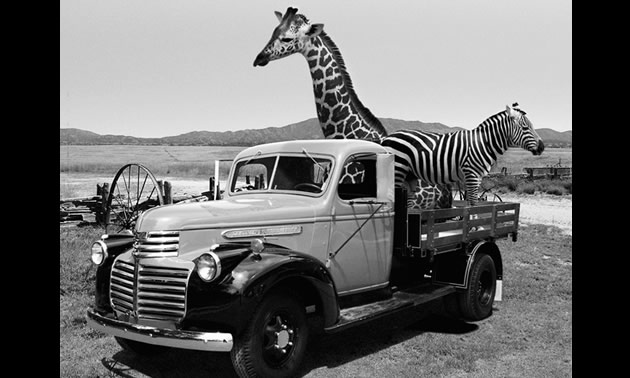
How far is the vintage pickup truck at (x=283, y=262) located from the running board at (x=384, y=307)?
0.02 meters

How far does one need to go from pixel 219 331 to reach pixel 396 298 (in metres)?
2.44

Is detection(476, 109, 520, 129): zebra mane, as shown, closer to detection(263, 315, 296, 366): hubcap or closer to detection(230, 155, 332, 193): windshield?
detection(230, 155, 332, 193): windshield

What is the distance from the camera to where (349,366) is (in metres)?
5.27

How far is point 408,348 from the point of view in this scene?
590 centimetres

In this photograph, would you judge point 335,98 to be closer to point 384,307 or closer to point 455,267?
point 455,267

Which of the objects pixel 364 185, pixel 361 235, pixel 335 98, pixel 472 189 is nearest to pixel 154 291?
pixel 361 235

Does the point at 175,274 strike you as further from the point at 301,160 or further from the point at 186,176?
the point at 186,176

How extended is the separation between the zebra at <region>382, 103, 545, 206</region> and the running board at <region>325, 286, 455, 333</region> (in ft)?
8.09

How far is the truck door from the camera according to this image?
219 inches

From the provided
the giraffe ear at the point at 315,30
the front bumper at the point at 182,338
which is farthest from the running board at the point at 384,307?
the giraffe ear at the point at 315,30

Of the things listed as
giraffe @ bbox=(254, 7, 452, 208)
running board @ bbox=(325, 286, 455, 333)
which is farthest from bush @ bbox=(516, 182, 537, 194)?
running board @ bbox=(325, 286, 455, 333)

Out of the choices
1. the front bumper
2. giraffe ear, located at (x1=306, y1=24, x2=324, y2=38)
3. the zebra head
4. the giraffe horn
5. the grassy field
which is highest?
the giraffe horn

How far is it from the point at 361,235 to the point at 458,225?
1.61 metres
